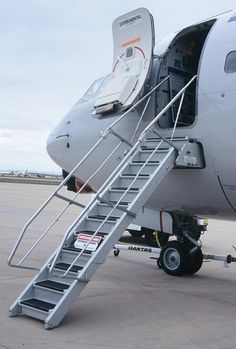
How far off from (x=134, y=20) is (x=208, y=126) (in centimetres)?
241

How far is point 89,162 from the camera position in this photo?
32.1ft

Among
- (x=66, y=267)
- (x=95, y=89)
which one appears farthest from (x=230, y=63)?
(x=66, y=267)

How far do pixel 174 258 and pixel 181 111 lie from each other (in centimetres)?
312

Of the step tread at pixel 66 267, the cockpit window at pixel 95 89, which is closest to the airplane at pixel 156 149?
the step tread at pixel 66 267

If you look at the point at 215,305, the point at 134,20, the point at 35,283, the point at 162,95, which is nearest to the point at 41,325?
the point at 35,283

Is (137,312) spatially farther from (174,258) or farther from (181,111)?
(181,111)

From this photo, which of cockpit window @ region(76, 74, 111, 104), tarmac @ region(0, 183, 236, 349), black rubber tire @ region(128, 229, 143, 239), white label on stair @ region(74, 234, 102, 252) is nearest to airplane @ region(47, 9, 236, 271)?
cockpit window @ region(76, 74, 111, 104)

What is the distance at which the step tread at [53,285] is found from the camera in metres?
6.47

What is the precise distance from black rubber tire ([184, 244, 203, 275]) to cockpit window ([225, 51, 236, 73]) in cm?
388

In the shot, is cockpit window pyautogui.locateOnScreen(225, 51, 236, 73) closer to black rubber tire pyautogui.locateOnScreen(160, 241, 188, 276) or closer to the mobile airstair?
the mobile airstair

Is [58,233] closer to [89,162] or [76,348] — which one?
[89,162]

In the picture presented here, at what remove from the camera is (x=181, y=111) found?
858cm

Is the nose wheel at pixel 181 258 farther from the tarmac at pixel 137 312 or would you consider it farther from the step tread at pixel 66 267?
the step tread at pixel 66 267

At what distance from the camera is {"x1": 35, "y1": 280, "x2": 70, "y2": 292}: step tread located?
21.2ft
